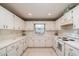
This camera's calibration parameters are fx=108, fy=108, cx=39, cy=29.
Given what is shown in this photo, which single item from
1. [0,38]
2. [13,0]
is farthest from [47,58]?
[0,38]

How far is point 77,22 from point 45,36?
385 centimetres

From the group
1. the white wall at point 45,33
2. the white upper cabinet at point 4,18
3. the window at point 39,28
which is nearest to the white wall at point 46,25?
the white wall at point 45,33

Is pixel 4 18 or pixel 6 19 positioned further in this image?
pixel 6 19

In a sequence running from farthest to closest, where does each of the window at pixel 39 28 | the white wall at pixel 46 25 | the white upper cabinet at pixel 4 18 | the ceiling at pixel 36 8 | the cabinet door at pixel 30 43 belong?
the window at pixel 39 28 < the white wall at pixel 46 25 < the cabinet door at pixel 30 43 < the ceiling at pixel 36 8 < the white upper cabinet at pixel 4 18

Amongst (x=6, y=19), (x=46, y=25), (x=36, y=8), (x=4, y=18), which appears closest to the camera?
(x=4, y=18)

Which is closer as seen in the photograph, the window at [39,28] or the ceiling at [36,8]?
the ceiling at [36,8]

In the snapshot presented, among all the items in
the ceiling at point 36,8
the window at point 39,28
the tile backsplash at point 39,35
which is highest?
the ceiling at point 36,8

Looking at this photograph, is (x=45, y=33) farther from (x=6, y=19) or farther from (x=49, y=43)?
(x=6, y=19)

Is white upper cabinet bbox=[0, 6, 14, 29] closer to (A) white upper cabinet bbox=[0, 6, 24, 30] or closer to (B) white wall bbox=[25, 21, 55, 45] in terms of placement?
(A) white upper cabinet bbox=[0, 6, 24, 30]

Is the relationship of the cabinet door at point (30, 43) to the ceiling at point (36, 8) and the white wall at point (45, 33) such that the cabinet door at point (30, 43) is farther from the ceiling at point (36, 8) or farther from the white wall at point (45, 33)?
the ceiling at point (36, 8)

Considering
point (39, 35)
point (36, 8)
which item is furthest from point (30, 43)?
point (36, 8)

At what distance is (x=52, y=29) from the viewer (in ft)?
21.1

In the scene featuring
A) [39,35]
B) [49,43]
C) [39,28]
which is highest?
[39,28]

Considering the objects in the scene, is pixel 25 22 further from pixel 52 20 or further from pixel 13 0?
pixel 13 0
